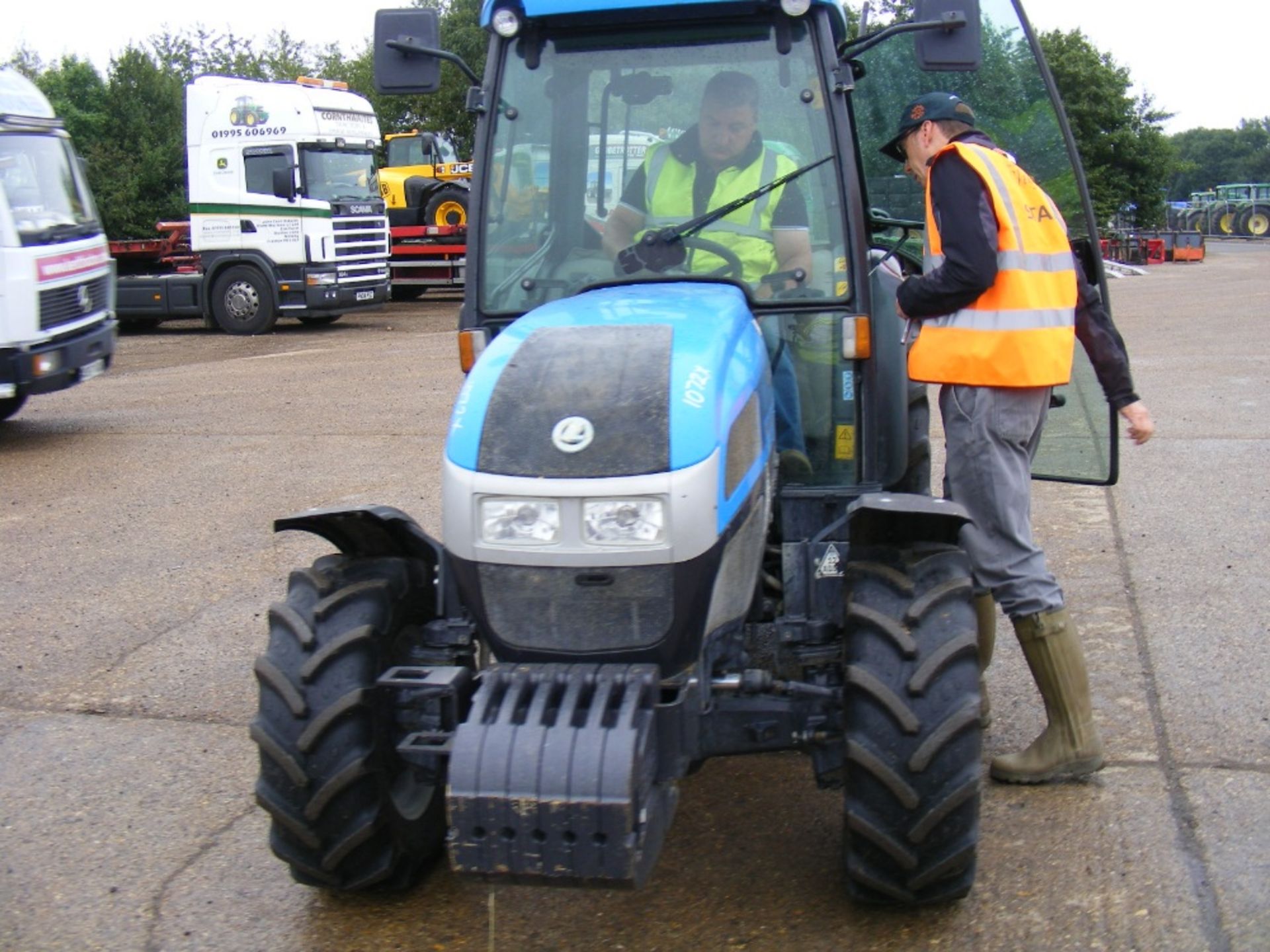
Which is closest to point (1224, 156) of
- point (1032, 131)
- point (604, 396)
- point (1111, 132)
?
point (1111, 132)

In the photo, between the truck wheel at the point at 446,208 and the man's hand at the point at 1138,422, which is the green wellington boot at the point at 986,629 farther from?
the truck wheel at the point at 446,208

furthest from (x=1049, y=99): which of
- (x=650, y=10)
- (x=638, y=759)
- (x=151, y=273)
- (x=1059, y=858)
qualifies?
(x=151, y=273)

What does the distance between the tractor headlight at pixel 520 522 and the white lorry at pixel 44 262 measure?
891 cm

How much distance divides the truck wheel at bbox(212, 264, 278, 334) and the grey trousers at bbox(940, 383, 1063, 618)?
18.2m

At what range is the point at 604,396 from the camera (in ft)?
10.9

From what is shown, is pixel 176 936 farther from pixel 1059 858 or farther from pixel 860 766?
pixel 1059 858

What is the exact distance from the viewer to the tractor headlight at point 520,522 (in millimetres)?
3225

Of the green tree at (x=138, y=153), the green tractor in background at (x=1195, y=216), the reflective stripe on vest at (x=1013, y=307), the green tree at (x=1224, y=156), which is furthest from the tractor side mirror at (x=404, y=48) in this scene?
the green tree at (x=1224, y=156)

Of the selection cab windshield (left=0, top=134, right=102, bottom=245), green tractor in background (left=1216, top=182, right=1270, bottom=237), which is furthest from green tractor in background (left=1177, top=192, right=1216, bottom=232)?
cab windshield (left=0, top=134, right=102, bottom=245)

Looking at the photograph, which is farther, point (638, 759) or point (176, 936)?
point (176, 936)

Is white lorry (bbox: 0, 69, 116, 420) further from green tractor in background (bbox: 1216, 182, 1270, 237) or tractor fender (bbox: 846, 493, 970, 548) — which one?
green tractor in background (bbox: 1216, 182, 1270, 237)

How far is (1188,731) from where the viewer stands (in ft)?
15.7

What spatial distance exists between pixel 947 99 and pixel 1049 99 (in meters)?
0.64

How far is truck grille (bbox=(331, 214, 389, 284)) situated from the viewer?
21.3 m
